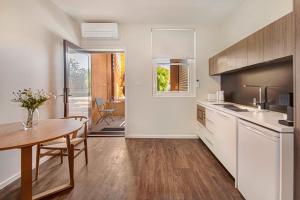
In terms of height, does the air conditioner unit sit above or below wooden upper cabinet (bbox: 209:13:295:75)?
above

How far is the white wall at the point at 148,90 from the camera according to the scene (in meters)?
4.95

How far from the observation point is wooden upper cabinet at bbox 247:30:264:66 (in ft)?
7.87

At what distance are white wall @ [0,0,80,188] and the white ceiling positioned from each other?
0.49m

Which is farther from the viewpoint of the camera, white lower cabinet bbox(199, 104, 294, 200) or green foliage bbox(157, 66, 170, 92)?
green foliage bbox(157, 66, 170, 92)

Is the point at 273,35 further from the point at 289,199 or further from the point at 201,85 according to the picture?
the point at 201,85

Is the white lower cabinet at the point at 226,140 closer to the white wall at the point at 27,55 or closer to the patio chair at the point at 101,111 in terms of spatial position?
the white wall at the point at 27,55

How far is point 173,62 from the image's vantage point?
5.09 meters

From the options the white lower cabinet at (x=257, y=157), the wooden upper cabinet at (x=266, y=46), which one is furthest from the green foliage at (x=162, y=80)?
the white lower cabinet at (x=257, y=157)

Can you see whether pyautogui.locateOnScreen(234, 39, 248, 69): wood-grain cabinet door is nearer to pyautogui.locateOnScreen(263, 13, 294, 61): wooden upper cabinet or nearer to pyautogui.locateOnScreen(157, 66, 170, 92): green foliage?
pyautogui.locateOnScreen(263, 13, 294, 61): wooden upper cabinet

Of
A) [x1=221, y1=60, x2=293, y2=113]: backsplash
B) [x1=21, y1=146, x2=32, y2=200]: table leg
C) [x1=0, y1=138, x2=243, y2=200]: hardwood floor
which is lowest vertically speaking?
[x1=0, y1=138, x2=243, y2=200]: hardwood floor

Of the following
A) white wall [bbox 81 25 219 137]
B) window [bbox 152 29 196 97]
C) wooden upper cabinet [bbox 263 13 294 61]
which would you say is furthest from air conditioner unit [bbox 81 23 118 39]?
wooden upper cabinet [bbox 263 13 294 61]

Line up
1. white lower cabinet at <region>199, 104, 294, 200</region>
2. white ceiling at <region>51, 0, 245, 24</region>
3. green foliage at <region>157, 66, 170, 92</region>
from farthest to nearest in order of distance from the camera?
1. green foliage at <region>157, 66, 170, 92</region>
2. white ceiling at <region>51, 0, 245, 24</region>
3. white lower cabinet at <region>199, 104, 294, 200</region>

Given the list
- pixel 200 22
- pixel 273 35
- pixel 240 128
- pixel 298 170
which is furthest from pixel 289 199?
pixel 200 22

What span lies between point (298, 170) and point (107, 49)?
449 centimetres
